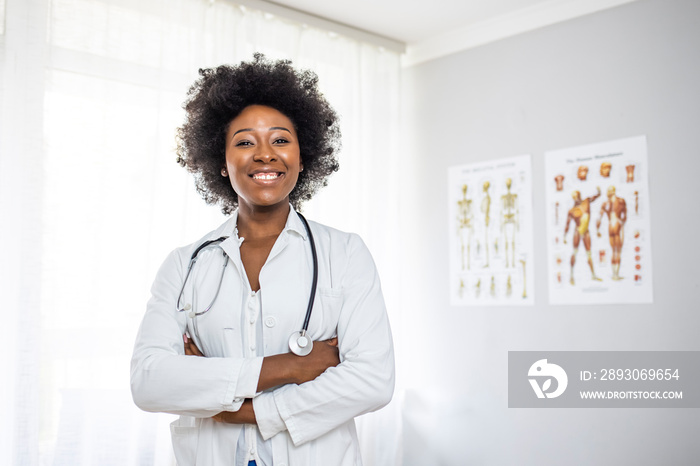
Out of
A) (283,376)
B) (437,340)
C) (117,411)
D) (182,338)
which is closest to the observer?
(283,376)

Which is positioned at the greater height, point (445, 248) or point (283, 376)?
point (445, 248)

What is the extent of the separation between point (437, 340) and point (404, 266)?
1.70ft

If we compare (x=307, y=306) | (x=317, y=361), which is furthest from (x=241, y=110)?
(x=317, y=361)

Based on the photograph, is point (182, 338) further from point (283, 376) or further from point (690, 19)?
point (690, 19)

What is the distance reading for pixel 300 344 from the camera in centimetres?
152

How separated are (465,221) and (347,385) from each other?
247 centimetres

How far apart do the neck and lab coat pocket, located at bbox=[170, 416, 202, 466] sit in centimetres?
48

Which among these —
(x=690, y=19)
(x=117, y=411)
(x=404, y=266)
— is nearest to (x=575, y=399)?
(x=404, y=266)

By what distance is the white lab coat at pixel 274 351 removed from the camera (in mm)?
1486

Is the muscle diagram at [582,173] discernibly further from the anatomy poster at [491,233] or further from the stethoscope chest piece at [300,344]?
the stethoscope chest piece at [300,344]

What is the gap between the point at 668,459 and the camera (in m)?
2.99

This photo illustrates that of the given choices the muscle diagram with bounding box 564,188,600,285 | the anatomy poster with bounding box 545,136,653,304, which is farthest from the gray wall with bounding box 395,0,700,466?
the muscle diagram with bounding box 564,188,600,285

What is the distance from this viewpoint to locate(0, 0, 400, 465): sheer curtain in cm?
271

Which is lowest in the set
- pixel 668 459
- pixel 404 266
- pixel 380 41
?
pixel 668 459
